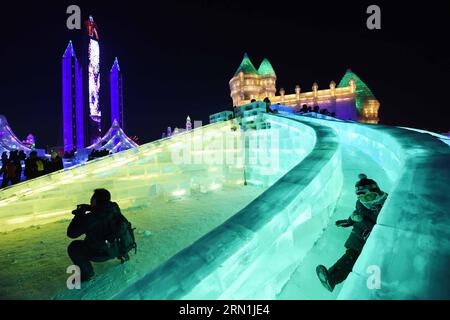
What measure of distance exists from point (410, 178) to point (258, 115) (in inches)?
416

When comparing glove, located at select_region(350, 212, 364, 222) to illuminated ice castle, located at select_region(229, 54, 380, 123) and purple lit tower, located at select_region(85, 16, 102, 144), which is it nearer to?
illuminated ice castle, located at select_region(229, 54, 380, 123)

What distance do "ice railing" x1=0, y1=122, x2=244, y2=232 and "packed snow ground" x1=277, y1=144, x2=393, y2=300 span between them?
15.1 feet

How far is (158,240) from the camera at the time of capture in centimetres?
415

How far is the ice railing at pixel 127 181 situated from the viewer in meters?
5.34

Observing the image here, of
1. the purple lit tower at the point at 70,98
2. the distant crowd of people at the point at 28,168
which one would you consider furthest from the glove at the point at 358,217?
the purple lit tower at the point at 70,98

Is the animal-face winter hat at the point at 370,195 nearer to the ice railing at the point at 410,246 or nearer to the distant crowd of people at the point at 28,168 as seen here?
the ice railing at the point at 410,246

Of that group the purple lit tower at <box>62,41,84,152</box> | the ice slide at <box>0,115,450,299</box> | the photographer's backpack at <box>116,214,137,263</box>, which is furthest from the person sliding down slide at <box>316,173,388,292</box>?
the purple lit tower at <box>62,41,84,152</box>

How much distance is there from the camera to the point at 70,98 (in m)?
40.2

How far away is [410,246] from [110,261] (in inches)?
149

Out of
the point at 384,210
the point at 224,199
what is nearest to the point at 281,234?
the point at 384,210

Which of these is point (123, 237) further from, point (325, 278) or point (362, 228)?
point (362, 228)

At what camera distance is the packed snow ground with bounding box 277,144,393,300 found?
7.37 feet
